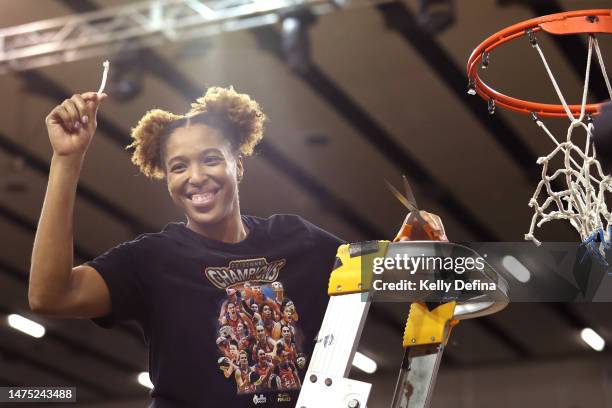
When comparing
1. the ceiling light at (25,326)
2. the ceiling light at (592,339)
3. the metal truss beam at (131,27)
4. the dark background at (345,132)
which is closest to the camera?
the metal truss beam at (131,27)

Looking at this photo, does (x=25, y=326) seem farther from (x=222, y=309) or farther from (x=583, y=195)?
(x=583, y=195)

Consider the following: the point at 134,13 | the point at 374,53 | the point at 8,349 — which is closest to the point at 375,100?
the point at 374,53

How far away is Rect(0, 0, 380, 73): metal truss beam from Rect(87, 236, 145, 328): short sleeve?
3.07 metres

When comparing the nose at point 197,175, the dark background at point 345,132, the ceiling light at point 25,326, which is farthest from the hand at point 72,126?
the ceiling light at point 25,326

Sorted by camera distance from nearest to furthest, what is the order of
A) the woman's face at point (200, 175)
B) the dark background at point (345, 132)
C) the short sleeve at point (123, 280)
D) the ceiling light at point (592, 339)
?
1. the short sleeve at point (123, 280)
2. the woman's face at point (200, 175)
3. the dark background at point (345, 132)
4. the ceiling light at point (592, 339)

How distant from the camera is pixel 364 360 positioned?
10.7m

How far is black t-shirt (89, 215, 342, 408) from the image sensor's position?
2.23 m

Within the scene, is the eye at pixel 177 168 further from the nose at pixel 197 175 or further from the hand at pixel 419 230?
the hand at pixel 419 230

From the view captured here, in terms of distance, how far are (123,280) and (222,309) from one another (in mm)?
258

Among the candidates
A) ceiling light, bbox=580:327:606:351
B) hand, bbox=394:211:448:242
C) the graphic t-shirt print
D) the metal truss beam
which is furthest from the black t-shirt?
ceiling light, bbox=580:327:606:351

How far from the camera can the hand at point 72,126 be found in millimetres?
2006

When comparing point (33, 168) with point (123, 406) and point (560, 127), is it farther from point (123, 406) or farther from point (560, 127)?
point (123, 406)

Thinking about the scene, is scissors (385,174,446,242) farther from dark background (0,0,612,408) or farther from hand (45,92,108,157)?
dark background (0,0,612,408)

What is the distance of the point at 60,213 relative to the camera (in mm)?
→ 1981
